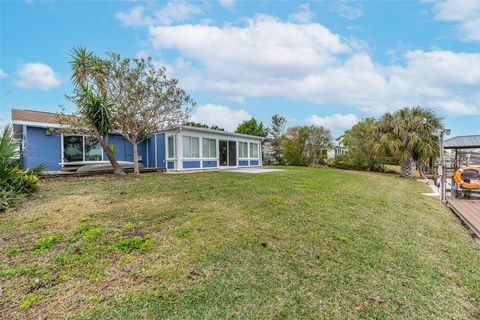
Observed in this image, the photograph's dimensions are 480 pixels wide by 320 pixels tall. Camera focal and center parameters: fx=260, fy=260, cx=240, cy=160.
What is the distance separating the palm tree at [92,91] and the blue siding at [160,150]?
152 inches

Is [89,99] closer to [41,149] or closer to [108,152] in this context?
[108,152]

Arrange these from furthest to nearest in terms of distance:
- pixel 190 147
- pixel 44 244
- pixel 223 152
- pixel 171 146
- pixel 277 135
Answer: pixel 277 135 < pixel 223 152 < pixel 190 147 < pixel 171 146 < pixel 44 244

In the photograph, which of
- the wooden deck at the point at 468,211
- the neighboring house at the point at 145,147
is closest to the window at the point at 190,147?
the neighboring house at the point at 145,147

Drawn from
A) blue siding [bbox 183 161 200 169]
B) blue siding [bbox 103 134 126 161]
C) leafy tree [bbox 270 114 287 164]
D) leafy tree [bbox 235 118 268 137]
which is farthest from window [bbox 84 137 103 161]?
leafy tree [bbox 235 118 268 137]

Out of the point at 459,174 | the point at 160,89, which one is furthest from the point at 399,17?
the point at 160,89

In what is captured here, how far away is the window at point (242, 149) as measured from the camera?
757 inches

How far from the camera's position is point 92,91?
1124cm

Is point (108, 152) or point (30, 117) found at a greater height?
point (30, 117)

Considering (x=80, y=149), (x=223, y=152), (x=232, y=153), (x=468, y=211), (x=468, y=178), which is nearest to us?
(x=468, y=211)

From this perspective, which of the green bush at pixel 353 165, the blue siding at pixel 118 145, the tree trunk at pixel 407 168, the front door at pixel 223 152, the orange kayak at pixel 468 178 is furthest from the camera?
the green bush at pixel 353 165

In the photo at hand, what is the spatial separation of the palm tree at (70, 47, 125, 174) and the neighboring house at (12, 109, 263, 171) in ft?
7.88

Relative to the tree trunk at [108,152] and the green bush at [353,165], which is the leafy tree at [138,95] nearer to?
the tree trunk at [108,152]

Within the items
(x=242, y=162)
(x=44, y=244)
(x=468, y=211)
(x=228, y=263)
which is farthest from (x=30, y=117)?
(x=468, y=211)

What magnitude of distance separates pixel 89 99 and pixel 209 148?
24.5ft
